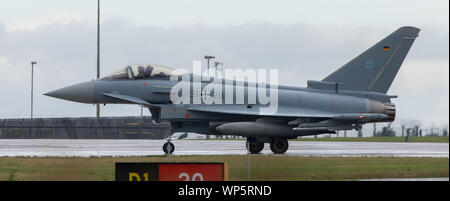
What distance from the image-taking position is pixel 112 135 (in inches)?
1837

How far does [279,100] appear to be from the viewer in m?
25.4

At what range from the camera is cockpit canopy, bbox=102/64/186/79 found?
24.9 meters

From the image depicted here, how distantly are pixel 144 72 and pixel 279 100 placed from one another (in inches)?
189

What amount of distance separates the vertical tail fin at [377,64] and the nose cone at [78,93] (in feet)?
28.7

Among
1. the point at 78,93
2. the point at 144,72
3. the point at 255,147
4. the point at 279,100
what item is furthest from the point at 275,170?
the point at 78,93

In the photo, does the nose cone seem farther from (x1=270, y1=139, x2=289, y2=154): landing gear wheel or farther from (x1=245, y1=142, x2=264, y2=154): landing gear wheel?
(x1=270, y1=139, x2=289, y2=154): landing gear wheel

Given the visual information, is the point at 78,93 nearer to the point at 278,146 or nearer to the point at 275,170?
the point at 278,146

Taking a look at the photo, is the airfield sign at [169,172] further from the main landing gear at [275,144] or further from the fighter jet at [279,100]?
the main landing gear at [275,144]

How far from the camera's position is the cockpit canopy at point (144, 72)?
2492cm

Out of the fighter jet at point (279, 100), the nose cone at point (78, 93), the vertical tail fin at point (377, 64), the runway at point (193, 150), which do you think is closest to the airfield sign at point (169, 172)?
the runway at point (193, 150)
